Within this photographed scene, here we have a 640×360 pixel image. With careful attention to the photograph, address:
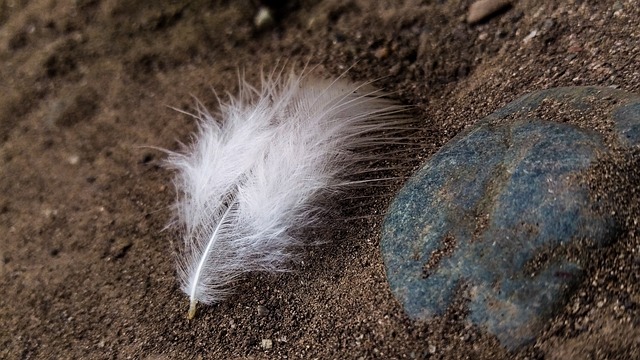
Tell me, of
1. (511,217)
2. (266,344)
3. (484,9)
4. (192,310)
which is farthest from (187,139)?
(511,217)

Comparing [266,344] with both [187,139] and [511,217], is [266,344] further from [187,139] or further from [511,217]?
[187,139]

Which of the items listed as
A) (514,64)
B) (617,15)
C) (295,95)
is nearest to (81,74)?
(295,95)

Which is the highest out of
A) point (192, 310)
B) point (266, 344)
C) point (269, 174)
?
point (269, 174)

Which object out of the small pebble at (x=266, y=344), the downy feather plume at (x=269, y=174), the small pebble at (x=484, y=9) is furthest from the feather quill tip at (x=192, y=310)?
the small pebble at (x=484, y=9)

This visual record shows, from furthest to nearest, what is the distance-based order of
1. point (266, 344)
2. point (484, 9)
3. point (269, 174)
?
point (484, 9) < point (269, 174) < point (266, 344)

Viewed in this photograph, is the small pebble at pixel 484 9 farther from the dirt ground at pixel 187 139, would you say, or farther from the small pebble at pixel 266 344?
the small pebble at pixel 266 344
